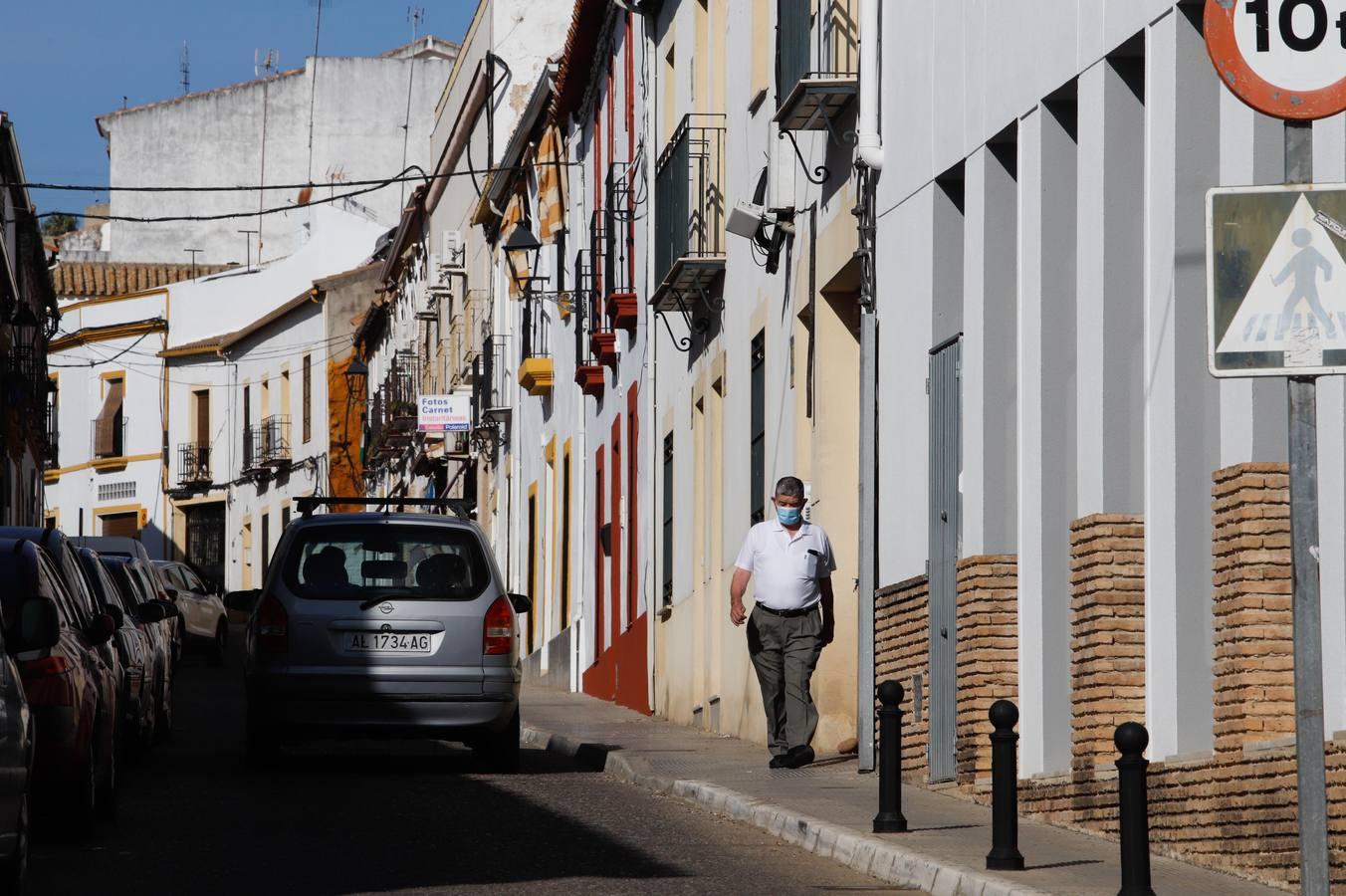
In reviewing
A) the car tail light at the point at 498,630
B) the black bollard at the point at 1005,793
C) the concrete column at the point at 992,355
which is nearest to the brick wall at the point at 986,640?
the concrete column at the point at 992,355

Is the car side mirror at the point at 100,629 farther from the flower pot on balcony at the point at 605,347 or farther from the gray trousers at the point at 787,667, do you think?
the flower pot on balcony at the point at 605,347

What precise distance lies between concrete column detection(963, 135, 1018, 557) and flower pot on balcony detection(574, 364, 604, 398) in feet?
53.8

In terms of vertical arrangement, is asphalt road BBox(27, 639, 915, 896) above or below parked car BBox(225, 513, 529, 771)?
below

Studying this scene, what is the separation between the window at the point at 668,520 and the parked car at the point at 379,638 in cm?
786

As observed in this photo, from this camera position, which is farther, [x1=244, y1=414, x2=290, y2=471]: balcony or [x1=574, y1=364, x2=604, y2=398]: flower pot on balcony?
[x1=244, y1=414, x2=290, y2=471]: balcony

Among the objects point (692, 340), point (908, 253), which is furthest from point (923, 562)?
point (692, 340)

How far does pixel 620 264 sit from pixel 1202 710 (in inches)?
710

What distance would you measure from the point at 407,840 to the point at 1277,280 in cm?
604

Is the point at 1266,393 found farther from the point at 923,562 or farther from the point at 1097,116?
the point at 923,562

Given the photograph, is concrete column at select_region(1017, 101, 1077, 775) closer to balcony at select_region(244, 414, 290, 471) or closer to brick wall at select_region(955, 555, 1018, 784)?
brick wall at select_region(955, 555, 1018, 784)

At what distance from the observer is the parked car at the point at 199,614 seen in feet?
117

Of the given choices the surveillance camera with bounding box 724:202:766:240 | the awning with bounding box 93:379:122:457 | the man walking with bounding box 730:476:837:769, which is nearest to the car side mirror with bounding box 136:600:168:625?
the man walking with bounding box 730:476:837:769

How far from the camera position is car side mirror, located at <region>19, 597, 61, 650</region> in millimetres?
9688

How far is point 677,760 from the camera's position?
15.9 metres
